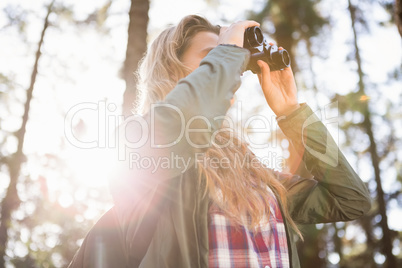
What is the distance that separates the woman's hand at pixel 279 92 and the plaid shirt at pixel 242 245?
0.69 m

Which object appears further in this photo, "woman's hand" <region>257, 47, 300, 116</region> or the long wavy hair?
"woman's hand" <region>257, 47, 300, 116</region>

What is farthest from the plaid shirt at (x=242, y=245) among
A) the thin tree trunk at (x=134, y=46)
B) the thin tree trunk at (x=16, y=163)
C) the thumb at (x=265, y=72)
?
the thin tree trunk at (x=16, y=163)

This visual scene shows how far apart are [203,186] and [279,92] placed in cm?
84

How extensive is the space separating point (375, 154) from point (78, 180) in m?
7.35

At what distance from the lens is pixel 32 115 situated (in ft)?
34.1

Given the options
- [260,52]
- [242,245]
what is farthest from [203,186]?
[260,52]

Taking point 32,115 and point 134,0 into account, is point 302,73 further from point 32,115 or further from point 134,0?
point 134,0

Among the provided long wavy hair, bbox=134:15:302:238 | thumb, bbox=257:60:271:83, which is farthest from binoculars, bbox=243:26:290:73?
long wavy hair, bbox=134:15:302:238

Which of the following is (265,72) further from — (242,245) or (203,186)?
(242,245)

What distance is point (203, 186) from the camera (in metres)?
1.59

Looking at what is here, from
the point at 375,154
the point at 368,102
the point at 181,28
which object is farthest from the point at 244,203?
the point at 375,154

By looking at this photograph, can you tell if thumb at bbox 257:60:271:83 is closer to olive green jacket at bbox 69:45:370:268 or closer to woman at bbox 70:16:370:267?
woman at bbox 70:16:370:267

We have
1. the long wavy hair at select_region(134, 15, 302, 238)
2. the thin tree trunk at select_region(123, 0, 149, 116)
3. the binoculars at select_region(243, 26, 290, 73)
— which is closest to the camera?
the long wavy hair at select_region(134, 15, 302, 238)

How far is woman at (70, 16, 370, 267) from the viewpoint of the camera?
4.63 ft
